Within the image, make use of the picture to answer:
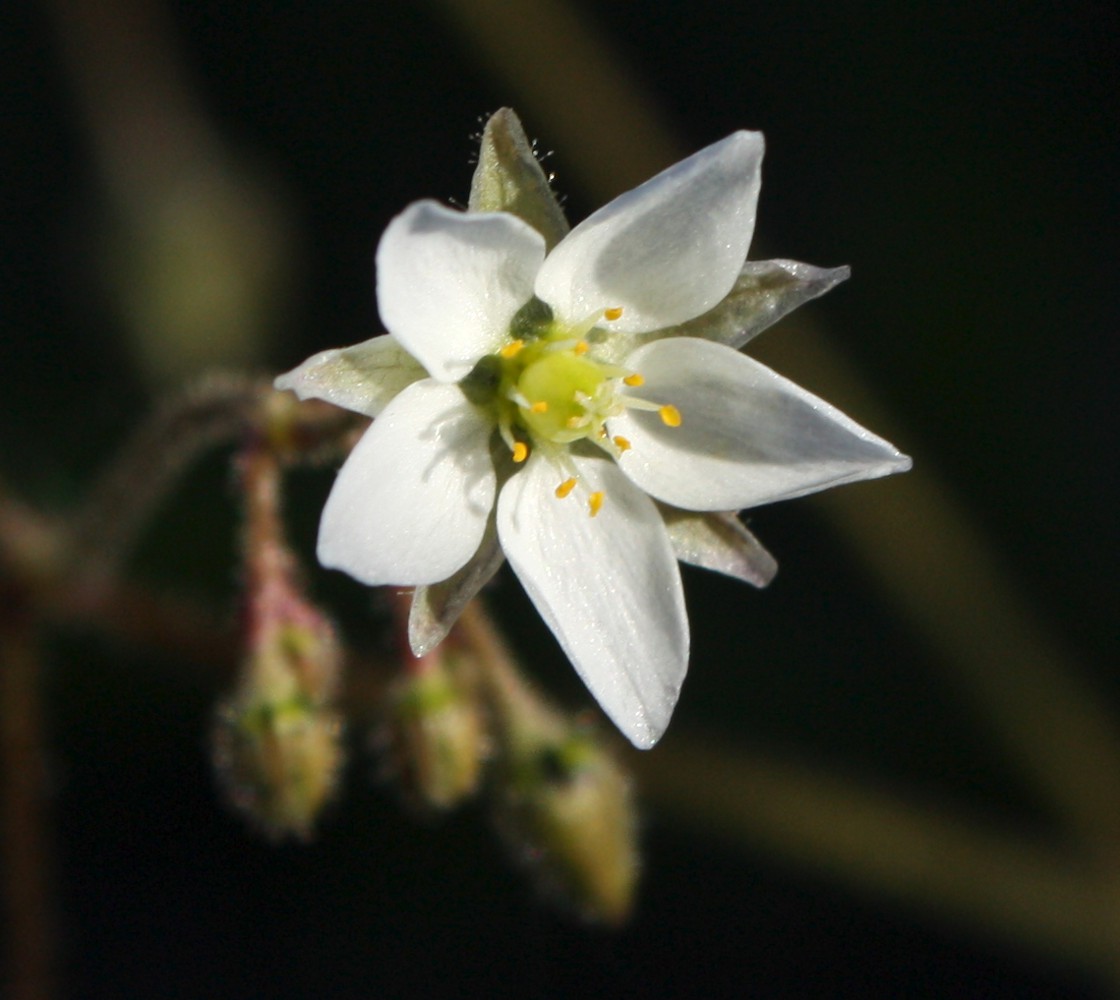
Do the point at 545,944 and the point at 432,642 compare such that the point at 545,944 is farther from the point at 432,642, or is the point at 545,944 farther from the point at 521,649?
the point at 432,642

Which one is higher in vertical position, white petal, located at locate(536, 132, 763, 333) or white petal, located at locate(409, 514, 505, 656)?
white petal, located at locate(536, 132, 763, 333)

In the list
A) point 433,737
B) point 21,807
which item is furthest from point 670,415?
point 21,807

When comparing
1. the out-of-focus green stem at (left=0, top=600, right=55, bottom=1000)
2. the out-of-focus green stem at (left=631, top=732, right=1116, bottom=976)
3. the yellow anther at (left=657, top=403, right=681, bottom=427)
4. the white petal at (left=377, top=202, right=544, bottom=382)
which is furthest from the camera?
the out-of-focus green stem at (left=631, top=732, right=1116, bottom=976)

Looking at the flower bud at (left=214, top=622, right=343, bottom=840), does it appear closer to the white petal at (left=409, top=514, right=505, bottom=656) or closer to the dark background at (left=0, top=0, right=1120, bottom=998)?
the white petal at (left=409, top=514, right=505, bottom=656)

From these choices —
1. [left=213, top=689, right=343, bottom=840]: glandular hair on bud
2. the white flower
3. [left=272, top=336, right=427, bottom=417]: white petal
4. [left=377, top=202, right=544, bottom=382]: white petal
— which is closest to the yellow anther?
the white flower

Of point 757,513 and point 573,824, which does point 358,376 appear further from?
point 757,513

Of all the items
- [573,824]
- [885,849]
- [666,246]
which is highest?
[666,246]

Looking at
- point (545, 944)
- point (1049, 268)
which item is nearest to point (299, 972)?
point (545, 944)
